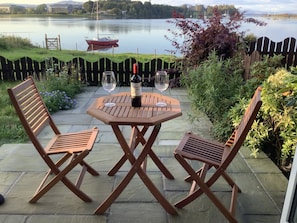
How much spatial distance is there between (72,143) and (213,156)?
1.10 metres

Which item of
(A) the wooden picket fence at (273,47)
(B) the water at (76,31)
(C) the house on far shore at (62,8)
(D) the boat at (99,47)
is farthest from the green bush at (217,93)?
(D) the boat at (99,47)

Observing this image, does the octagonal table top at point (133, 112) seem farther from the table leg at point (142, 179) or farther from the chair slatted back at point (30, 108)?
the chair slatted back at point (30, 108)

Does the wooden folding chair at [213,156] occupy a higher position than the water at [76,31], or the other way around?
the water at [76,31]

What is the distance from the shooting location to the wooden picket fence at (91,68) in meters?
5.92

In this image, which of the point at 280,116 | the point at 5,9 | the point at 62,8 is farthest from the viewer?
the point at 62,8

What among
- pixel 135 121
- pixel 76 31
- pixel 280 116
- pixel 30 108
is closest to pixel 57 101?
pixel 30 108

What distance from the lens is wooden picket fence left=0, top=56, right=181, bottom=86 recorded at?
592 centimetres

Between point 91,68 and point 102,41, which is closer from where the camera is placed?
point 91,68

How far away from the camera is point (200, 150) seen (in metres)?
2.06

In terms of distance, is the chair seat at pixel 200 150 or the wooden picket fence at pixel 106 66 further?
the wooden picket fence at pixel 106 66

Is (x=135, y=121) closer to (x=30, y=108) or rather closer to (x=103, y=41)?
(x=30, y=108)

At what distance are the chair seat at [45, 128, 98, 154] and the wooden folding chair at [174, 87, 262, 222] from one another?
70 centimetres

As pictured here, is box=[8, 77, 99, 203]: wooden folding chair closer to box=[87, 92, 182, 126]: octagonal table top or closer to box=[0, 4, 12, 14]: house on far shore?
box=[87, 92, 182, 126]: octagonal table top

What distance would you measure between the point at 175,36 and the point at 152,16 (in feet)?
6.27
